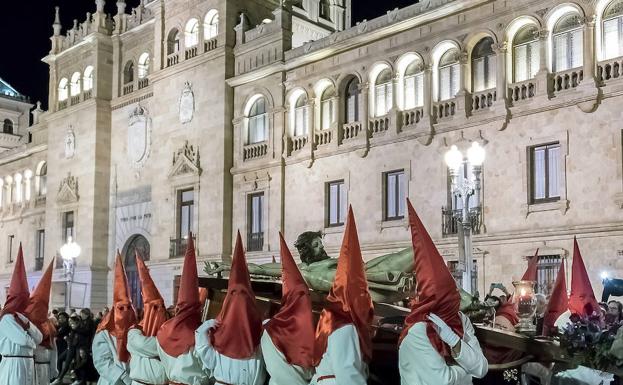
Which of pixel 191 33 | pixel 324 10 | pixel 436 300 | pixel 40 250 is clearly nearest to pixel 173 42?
pixel 191 33

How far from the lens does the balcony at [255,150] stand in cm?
2733

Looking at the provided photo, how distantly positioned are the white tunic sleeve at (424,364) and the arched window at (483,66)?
16.3 metres

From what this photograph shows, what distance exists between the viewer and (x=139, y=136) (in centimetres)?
3275

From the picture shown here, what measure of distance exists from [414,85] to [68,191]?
1826 cm

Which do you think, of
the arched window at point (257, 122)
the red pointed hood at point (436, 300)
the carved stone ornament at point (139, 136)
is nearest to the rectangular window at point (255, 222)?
the arched window at point (257, 122)

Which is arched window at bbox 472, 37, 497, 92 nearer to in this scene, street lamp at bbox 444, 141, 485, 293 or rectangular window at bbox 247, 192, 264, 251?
street lamp at bbox 444, 141, 485, 293

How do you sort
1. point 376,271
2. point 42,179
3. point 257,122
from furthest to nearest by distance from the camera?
point 42,179 → point 257,122 → point 376,271

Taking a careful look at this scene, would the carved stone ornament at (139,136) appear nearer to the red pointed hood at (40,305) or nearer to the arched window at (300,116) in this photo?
the arched window at (300,116)

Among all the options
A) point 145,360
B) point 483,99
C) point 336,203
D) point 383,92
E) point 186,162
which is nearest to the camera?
point 145,360

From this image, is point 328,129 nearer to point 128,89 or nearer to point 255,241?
point 255,241

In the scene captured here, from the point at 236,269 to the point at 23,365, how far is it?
17.7 ft

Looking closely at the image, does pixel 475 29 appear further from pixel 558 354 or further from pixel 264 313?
pixel 558 354

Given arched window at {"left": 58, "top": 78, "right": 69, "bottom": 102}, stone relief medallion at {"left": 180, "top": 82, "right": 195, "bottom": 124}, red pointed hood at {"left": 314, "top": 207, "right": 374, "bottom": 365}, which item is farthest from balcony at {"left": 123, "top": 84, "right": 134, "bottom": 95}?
red pointed hood at {"left": 314, "top": 207, "right": 374, "bottom": 365}

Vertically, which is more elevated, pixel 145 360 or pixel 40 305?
pixel 40 305
